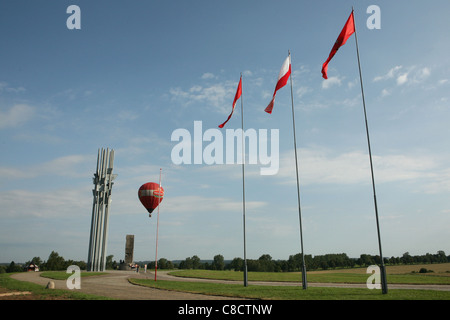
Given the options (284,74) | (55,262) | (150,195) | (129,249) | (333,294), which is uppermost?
(284,74)

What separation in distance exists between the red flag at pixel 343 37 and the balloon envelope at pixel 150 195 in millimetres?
27484

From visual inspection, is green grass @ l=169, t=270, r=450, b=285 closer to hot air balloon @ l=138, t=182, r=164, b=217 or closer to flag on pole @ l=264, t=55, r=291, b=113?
hot air balloon @ l=138, t=182, r=164, b=217

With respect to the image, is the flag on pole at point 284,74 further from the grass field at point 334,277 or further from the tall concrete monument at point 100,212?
the tall concrete monument at point 100,212

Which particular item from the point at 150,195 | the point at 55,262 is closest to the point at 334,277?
the point at 150,195

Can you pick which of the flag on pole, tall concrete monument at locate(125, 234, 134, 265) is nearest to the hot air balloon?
tall concrete monument at locate(125, 234, 134, 265)

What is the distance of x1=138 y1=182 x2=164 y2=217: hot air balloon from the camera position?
4100 centimetres

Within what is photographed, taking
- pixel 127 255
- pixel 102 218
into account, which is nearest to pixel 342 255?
pixel 127 255

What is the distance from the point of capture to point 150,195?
4097cm

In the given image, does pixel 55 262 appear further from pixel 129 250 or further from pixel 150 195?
pixel 150 195

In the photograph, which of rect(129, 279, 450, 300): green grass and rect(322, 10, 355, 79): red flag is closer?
rect(129, 279, 450, 300): green grass

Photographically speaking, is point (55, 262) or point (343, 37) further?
point (55, 262)

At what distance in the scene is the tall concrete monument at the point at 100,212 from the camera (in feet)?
156
